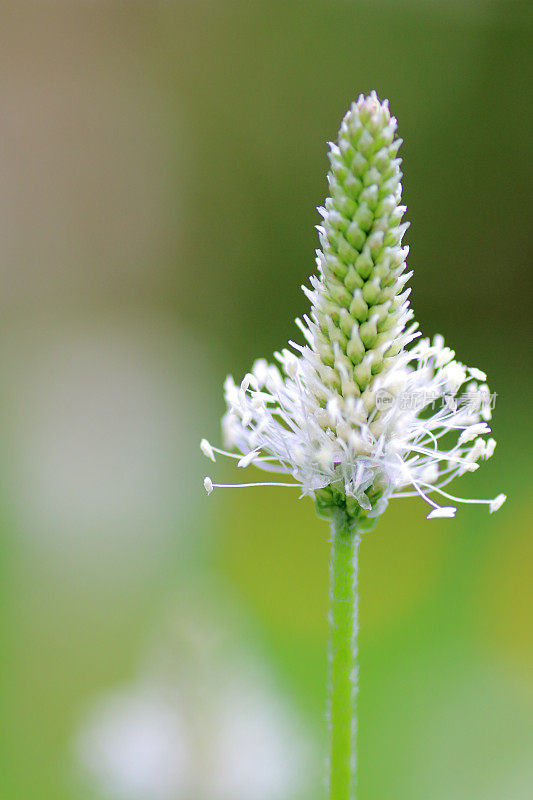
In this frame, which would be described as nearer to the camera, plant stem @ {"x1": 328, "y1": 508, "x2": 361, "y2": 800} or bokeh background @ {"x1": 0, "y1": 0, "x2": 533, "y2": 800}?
plant stem @ {"x1": 328, "y1": 508, "x2": 361, "y2": 800}

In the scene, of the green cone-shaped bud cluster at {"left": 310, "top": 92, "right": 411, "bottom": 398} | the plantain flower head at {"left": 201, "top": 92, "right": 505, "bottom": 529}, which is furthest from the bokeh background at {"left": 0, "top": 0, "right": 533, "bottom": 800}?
the green cone-shaped bud cluster at {"left": 310, "top": 92, "right": 411, "bottom": 398}

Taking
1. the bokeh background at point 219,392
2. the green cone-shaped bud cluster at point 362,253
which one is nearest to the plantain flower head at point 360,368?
the green cone-shaped bud cluster at point 362,253

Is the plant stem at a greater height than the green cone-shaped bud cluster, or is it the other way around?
the green cone-shaped bud cluster

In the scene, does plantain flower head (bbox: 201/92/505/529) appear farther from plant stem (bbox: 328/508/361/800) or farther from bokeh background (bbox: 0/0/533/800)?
bokeh background (bbox: 0/0/533/800)

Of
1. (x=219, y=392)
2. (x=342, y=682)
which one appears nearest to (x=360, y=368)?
(x=342, y=682)

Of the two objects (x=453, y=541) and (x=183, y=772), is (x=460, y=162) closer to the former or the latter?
(x=453, y=541)

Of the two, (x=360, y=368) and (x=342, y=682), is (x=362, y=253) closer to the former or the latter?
(x=360, y=368)

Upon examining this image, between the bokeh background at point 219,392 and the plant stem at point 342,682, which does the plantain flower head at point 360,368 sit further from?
the bokeh background at point 219,392
